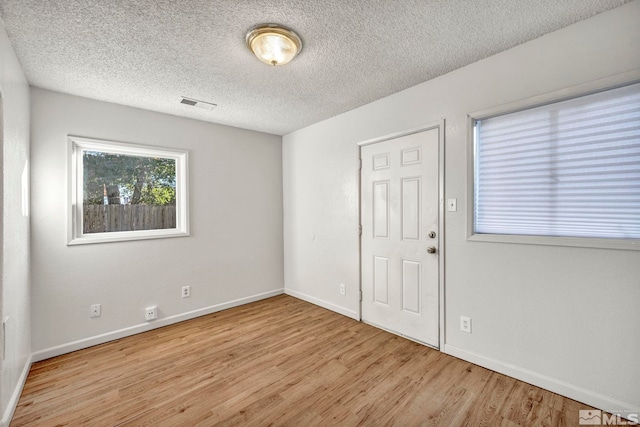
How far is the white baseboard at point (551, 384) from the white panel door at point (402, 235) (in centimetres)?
36

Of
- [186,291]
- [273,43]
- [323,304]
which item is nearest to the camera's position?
[273,43]

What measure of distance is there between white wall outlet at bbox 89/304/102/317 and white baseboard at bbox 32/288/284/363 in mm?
226

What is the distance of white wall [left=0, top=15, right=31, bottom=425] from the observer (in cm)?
168

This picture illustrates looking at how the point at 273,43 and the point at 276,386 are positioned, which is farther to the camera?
the point at 276,386

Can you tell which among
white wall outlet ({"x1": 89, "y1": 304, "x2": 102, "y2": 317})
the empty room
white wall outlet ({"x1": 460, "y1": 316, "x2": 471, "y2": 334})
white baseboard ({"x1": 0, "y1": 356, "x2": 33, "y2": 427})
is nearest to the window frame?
the empty room

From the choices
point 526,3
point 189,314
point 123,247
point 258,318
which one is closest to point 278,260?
point 258,318

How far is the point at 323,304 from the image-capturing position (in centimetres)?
373

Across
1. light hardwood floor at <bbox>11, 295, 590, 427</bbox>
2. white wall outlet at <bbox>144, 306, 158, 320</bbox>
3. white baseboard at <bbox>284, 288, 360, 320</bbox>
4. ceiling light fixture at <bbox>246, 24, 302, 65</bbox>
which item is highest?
ceiling light fixture at <bbox>246, 24, 302, 65</bbox>

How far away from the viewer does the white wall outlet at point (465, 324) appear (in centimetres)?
235

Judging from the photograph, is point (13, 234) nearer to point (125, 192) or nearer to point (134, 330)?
point (125, 192)

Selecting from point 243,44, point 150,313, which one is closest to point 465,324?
point 243,44

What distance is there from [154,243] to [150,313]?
2.59 feet

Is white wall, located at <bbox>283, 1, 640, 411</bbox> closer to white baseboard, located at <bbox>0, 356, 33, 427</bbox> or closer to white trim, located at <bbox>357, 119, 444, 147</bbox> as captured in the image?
white trim, located at <bbox>357, 119, 444, 147</bbox>

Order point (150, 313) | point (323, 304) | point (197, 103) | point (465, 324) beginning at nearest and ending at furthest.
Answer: point (465, 324), point (197, 103), point (150, 313), point (323, 304)
